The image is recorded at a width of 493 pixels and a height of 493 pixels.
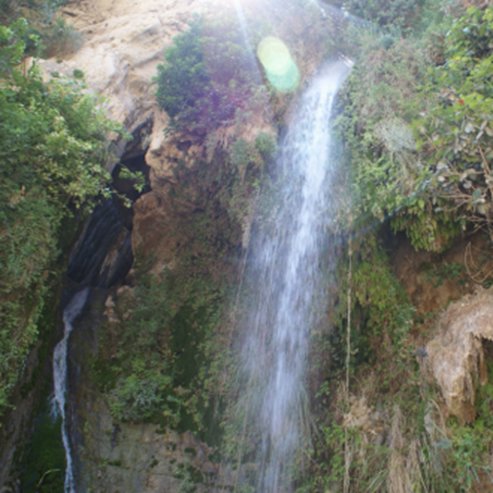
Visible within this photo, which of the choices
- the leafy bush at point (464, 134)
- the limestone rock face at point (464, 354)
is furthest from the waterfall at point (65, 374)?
the leafy bush at point (464, 134)

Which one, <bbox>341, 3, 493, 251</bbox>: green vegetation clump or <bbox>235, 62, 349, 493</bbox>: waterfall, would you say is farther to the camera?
<bbox>235, 62, 349, 493</bbox>: waterfall

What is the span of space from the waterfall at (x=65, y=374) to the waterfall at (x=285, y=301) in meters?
2.61

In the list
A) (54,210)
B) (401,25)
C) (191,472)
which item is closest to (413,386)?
(191,472)

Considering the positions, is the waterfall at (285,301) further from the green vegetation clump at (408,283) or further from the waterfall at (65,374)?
the waterfall at (65,374)

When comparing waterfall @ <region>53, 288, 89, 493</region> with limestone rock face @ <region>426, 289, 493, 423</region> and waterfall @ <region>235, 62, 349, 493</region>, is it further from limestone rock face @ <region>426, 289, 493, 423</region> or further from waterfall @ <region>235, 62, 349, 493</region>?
limestone rock face @ <region>426, 289, 493, 423</region>

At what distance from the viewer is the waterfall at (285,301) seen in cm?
634

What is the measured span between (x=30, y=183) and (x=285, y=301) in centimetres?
413

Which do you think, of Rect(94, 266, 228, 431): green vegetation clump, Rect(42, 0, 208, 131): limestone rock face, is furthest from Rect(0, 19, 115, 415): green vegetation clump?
Rect(94, 266, 228, 431): green vegetation clump

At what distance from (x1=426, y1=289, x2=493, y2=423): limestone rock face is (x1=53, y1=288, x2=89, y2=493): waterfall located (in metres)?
5.30

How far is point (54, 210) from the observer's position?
576cm

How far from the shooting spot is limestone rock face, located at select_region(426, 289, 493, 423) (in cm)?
495

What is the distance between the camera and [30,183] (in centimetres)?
557

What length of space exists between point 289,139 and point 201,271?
314 cm

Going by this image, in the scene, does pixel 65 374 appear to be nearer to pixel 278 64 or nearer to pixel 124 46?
pixel 124 46
